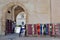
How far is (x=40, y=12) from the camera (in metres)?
13.5

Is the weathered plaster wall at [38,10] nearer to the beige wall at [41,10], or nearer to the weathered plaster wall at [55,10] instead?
the beige wall at [41,10]

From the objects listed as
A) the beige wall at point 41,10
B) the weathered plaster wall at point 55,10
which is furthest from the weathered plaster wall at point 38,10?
the weathered plaster wall at point 55,10

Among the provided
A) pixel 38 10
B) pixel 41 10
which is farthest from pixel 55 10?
pixel 38 10

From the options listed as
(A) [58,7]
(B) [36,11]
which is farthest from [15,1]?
(A) [58,7]

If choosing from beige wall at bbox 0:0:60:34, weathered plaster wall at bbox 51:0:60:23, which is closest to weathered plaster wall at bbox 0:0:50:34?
beige wall at bbox 0:0:60:34

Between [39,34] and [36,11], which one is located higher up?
[36,11]

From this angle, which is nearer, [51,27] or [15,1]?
[51,27]

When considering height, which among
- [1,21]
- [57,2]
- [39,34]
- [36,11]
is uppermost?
[57,2]

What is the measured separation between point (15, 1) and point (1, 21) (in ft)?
7.87

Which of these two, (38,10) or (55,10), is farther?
(38,10)

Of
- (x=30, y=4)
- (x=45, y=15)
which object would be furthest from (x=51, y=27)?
(x=30, y=4)

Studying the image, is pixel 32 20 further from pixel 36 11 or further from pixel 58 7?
pixel 58 7

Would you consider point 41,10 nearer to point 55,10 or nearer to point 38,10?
point 38,10

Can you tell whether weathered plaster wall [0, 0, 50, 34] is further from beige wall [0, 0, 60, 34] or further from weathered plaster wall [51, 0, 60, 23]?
weathered plaster wall [51, 0, 60, 23]
